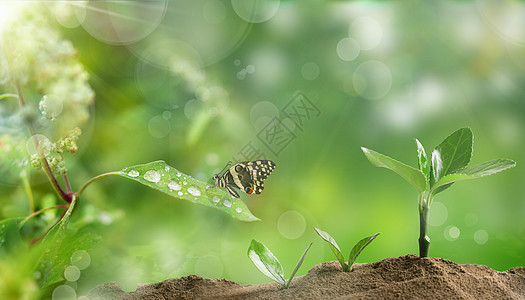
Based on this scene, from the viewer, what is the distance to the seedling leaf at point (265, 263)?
2.33 feet

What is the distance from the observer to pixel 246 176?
84cm

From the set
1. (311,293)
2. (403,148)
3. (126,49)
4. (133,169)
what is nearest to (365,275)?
(311,293)

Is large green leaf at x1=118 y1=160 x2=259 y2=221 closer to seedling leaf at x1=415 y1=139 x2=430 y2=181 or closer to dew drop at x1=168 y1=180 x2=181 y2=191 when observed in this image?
dew drop at x1=168 y1=180 x2=181 y2=191

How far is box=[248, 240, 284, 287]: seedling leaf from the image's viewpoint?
0.71 metres

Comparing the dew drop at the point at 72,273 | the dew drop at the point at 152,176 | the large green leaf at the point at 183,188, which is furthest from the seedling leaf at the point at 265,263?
the dew drop at the point at 72,273

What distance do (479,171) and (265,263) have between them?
38 centimetres

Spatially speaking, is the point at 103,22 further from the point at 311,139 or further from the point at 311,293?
the point at 311,293

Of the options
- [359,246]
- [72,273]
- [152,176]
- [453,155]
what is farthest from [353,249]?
[72,273]

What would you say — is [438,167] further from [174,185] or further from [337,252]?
[174,185]

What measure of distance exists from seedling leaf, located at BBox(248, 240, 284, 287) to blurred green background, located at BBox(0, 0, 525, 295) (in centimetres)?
14

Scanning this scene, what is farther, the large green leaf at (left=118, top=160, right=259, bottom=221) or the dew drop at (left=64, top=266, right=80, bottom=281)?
the dew drop at (left=64, top=266, right=80, bottom=281)

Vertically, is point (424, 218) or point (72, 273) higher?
point (424, 218)

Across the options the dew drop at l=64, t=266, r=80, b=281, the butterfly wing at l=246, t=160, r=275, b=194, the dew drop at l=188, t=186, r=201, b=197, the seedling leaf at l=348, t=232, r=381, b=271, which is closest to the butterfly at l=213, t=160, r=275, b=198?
the butterfly wing at l=246, t=160, r=275, b=194

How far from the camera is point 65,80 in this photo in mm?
789
